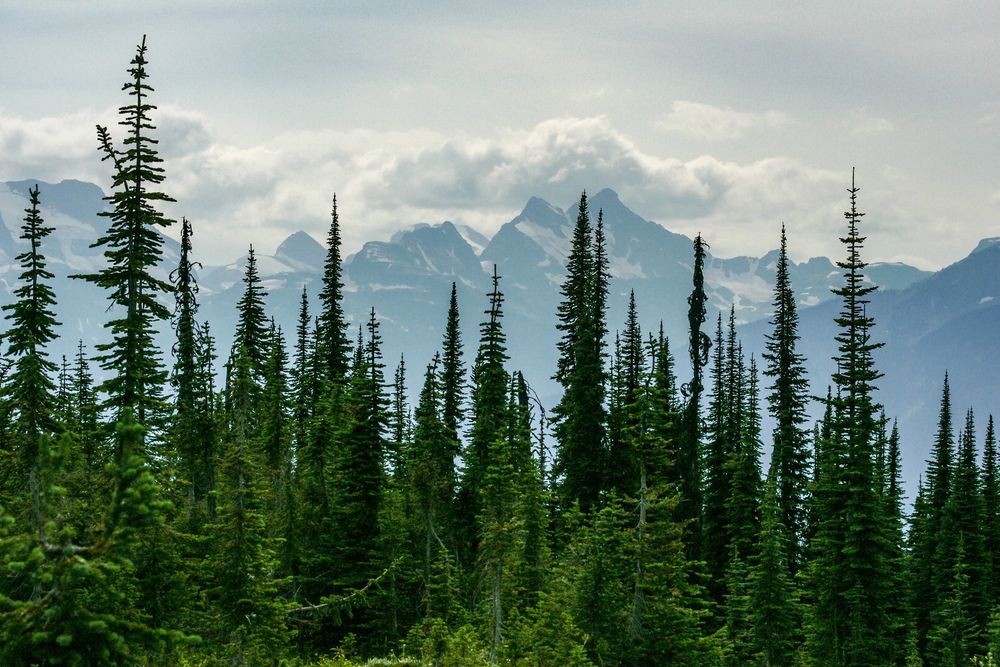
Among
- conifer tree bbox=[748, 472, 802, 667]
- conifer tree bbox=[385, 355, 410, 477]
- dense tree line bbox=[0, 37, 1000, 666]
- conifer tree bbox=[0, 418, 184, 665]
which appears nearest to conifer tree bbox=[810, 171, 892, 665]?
dense tree line bbox=[0, 37, 1000, 666]

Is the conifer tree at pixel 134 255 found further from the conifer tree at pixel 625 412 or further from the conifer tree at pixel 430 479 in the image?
the conifer tree at pixel 625 412

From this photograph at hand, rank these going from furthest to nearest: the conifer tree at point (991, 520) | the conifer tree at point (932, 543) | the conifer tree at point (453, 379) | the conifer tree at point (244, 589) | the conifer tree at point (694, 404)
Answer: the conifer tree at point (932, 543) → the conifer tree at point (991, 520) → the conifer tree at point (453, 379) → the conifer tree at point (694, 404) → the conifer tree at point (244, 589)

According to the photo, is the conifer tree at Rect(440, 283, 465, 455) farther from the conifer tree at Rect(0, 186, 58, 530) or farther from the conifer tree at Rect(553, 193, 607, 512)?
the conifer tree at Rect(0, 186, 58, 530)

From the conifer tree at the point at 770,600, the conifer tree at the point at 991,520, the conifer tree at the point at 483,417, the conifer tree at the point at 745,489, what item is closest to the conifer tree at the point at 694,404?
the conifer tree at the point at 745,489

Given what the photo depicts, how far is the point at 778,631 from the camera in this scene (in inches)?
1453

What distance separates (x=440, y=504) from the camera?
43.8 m

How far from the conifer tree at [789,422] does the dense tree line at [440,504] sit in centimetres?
26

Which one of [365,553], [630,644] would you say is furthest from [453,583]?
[630,644]

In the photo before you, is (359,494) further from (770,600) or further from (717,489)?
(717,489)

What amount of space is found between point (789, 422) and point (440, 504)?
88.3 ft

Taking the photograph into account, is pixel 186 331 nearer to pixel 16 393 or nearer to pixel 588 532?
pixel 16 393

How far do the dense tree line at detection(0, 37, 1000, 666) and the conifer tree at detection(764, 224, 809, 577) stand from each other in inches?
10.3

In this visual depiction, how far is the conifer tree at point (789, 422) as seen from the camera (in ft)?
183

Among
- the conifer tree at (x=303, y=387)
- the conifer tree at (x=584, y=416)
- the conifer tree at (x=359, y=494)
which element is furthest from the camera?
the conifer tree at (x=303, y=387)
